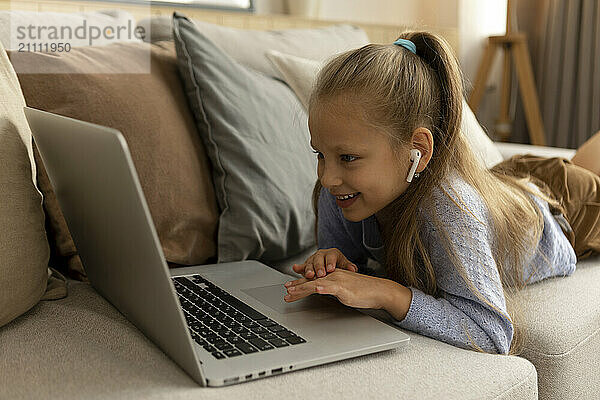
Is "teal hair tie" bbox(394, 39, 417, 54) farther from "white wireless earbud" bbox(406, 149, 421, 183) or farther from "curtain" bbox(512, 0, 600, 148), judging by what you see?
"curtain" bbox(512, 0, 600, 148)

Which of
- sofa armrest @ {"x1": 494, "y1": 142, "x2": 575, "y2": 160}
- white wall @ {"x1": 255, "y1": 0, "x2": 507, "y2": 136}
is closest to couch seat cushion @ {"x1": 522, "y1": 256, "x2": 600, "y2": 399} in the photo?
sofa armrest @ {"x1": 494, "y1": 142, "x2": 575, "y2": 160}

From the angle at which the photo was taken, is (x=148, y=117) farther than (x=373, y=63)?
Yes

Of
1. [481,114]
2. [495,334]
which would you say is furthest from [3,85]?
[481,114]

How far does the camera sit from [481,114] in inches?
134

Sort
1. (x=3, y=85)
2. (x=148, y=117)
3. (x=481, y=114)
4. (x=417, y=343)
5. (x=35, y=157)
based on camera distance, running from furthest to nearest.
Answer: (x=481, y=114) < (x=148, y=117) < (x=35, y=157) < (x=3, y=85) < (x=417, y=343)

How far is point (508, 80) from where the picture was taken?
3.18 m

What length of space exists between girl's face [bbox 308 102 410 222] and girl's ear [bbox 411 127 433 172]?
0.02 m

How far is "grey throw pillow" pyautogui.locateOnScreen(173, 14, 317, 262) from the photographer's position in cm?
133

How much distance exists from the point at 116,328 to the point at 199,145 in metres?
0.51

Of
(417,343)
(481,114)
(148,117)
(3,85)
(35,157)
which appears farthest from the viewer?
(481,114)

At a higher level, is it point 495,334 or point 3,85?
point 3,85

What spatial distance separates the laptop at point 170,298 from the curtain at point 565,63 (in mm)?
2459

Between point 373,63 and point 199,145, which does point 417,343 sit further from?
point 199,145

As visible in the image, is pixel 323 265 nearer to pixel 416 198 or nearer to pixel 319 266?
pixel 319 266
